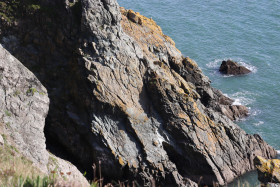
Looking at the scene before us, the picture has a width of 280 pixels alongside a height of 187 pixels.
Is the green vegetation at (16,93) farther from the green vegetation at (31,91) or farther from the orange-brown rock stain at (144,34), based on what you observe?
the orange-brown rock stain at (144,34)

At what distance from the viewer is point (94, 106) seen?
99.3ft

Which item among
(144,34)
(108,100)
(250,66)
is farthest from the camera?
(250,66)

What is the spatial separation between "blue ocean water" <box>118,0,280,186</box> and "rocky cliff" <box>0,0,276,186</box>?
1530 centimetres

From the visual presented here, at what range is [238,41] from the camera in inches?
2645

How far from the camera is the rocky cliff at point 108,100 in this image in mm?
30375

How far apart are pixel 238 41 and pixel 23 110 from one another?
51398 mm

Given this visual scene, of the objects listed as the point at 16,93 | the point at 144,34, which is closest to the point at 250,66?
the point at 144,34

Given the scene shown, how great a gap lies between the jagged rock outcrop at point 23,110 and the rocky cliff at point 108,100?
5370 mm

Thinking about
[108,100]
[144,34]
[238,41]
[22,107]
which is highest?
[238,41]

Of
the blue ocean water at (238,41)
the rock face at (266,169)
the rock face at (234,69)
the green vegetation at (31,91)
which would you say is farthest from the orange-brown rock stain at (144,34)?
the rock face at (234,69)

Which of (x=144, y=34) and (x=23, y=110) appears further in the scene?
(x=144, y=34)

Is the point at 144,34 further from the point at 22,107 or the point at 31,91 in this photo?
the point at 22,107

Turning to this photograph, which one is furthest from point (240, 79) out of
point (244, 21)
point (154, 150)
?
point (154, 150)

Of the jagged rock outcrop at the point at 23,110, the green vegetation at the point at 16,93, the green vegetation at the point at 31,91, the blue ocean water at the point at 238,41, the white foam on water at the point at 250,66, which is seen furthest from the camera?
the white foam on water at the point at 250,66
